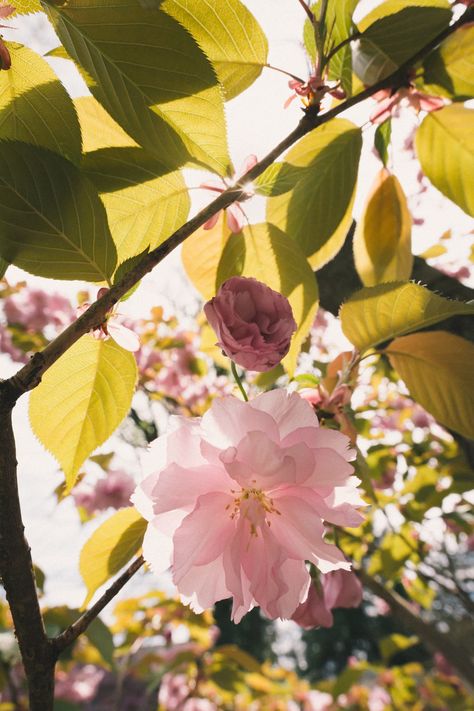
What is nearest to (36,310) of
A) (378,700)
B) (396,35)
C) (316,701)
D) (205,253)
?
(205,253)

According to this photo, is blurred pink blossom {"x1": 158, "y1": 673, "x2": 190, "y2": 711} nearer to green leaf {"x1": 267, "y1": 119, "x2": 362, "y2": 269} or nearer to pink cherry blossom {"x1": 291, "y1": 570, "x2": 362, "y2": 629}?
pink cherry blossom {"x1": 291, "y1": 570, "x2": 362, "y2": 629}

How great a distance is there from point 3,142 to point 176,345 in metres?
1.70

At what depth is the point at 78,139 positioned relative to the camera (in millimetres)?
386

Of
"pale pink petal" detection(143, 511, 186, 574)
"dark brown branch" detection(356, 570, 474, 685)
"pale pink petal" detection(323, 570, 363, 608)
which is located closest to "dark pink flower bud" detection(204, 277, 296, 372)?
"pale pink petal" detection(143, 511, 186, 574)

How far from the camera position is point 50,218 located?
0.37 m

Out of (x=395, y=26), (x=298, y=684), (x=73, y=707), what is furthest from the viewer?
(x=298, y=684)

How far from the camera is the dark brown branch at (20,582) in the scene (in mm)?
333

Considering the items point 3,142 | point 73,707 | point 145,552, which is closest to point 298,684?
point 73,707

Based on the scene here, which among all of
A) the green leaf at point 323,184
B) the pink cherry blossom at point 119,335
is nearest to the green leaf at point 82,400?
the pink cherry blossom at point 119,335

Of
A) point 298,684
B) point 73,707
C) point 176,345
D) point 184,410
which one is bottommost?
point 298,684

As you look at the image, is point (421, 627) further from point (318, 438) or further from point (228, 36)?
point (228, 36)

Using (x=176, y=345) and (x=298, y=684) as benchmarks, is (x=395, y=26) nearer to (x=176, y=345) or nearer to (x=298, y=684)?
(x=176, y=345)

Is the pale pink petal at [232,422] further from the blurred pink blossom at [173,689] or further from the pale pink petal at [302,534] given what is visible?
the blurred pink blossom at [173,689]

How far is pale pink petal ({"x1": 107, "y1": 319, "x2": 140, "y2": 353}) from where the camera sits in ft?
1.44
